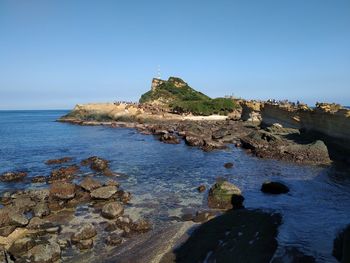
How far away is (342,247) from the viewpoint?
14.4m

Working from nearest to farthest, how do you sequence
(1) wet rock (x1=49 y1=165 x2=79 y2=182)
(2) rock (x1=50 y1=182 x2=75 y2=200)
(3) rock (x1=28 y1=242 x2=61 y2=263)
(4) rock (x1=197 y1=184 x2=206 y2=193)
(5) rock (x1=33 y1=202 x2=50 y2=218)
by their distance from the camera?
(3) rock (x1=28 y1=242 x2=61 y2=263)
(5) rock (x1=33 y1=202 x2=50 y2=218)
(2) rock (x1=50 y1=182 x2=75 y2=200)
(4) rock (x1=197 y1=184 x2=206 y2=193)
(1) wet rock (x1=49 y1=165 x2=79 y2=182)

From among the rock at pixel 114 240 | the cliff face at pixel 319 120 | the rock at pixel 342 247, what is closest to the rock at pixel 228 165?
the cliff face at pixel 319 120

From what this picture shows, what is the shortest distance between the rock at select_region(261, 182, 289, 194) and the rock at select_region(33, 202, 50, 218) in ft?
49.8

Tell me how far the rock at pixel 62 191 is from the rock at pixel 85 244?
7152 millimetres

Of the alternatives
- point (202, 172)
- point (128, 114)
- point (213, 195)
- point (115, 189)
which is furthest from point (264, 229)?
point (128, 114)

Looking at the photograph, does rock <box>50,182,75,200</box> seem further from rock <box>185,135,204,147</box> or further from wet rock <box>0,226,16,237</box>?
rock <box>185,135,204,147</box>

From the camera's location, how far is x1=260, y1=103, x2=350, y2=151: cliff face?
122 ft

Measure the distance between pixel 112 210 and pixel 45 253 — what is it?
18.3 ft

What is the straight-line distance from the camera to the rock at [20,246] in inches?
634

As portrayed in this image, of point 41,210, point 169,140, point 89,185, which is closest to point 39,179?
point 89,185

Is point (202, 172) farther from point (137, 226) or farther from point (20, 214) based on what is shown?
point (20, 214)

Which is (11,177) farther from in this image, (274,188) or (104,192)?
(274,188)

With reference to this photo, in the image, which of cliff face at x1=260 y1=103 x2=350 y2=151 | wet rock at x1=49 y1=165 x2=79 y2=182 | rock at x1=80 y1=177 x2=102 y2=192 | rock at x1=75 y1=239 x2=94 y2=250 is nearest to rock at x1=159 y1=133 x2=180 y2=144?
cliff face at x1=260 y1=103 x2=350 y2=151

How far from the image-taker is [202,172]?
108ft
